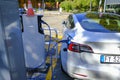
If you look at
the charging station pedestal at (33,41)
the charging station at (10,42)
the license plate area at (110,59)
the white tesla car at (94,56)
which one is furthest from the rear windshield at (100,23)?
the charging station at (10,42)

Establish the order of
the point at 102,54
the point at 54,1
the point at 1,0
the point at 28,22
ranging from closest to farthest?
the point at 1,0
the point at 102,54
the point at 28,22
the point at 54,1

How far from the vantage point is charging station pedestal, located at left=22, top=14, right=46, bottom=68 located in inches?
181

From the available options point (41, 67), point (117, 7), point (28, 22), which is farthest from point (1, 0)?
point (117, 7)

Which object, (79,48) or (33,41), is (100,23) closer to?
(79,48)

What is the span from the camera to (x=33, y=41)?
4809 millimetres

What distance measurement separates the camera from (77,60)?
371 cm

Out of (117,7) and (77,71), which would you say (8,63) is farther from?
(117,7)

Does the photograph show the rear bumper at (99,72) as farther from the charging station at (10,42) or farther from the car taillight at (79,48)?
the charging station at (10,42)

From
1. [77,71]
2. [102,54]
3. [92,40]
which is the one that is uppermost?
[92,40]

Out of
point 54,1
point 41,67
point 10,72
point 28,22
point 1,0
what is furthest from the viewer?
point 54,1

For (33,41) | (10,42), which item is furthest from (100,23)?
(10,42)

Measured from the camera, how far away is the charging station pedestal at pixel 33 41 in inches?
181

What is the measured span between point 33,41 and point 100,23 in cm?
157

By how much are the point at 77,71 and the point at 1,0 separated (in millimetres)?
1923
